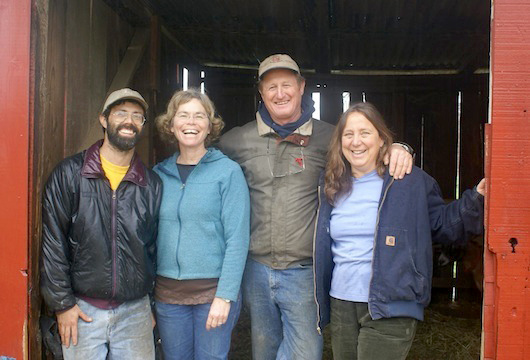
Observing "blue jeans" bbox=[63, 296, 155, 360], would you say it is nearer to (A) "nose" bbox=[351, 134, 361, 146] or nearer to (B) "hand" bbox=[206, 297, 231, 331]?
(B) "hand" bbox=[206, 297, 231, 331]

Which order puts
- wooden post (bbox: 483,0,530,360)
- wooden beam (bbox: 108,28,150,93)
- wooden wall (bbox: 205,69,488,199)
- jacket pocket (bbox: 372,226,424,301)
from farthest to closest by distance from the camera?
1. wooden wall (bbox: 205,69,488,199)
2. wooden beam (bbox: 108,28,150,93)
3. jacket pocket (bbox: 372,226,424,301)
4. wooden post (bbox: 483,0,530,360)

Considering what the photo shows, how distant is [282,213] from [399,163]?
0.78 m

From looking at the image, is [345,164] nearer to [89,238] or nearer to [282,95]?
[282,95]

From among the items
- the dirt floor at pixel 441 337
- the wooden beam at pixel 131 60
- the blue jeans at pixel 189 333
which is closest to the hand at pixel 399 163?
the blue jeans at pixel 189 333

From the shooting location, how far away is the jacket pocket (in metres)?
2.46

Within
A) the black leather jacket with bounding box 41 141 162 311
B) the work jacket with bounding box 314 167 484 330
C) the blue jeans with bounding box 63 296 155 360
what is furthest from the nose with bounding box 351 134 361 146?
the blue jeans with bounding box 63 296 155 360

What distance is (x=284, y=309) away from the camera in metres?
3.06

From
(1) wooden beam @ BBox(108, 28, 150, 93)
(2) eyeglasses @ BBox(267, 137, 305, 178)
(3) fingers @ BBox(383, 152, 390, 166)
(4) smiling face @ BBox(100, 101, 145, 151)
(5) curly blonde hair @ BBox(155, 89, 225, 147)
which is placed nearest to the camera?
(3) fingers @ BBox(383, 152, 390, 166)

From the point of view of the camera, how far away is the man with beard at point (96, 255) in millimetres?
2559

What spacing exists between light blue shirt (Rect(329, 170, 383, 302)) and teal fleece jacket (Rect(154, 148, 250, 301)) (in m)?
0.51

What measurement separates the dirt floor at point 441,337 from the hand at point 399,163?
2959 millimetres

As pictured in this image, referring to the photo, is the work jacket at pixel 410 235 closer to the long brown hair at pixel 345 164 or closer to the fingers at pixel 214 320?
the long brown hair at pixel 345 164

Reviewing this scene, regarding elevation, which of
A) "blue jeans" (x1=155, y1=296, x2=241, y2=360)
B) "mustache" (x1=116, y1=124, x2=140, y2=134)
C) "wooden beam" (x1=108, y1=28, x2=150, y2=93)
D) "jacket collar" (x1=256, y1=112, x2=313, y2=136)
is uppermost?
"wooden beam" (x1=108, y1=28, x2=150, y2=93)

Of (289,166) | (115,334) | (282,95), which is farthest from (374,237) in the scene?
(115,334)
